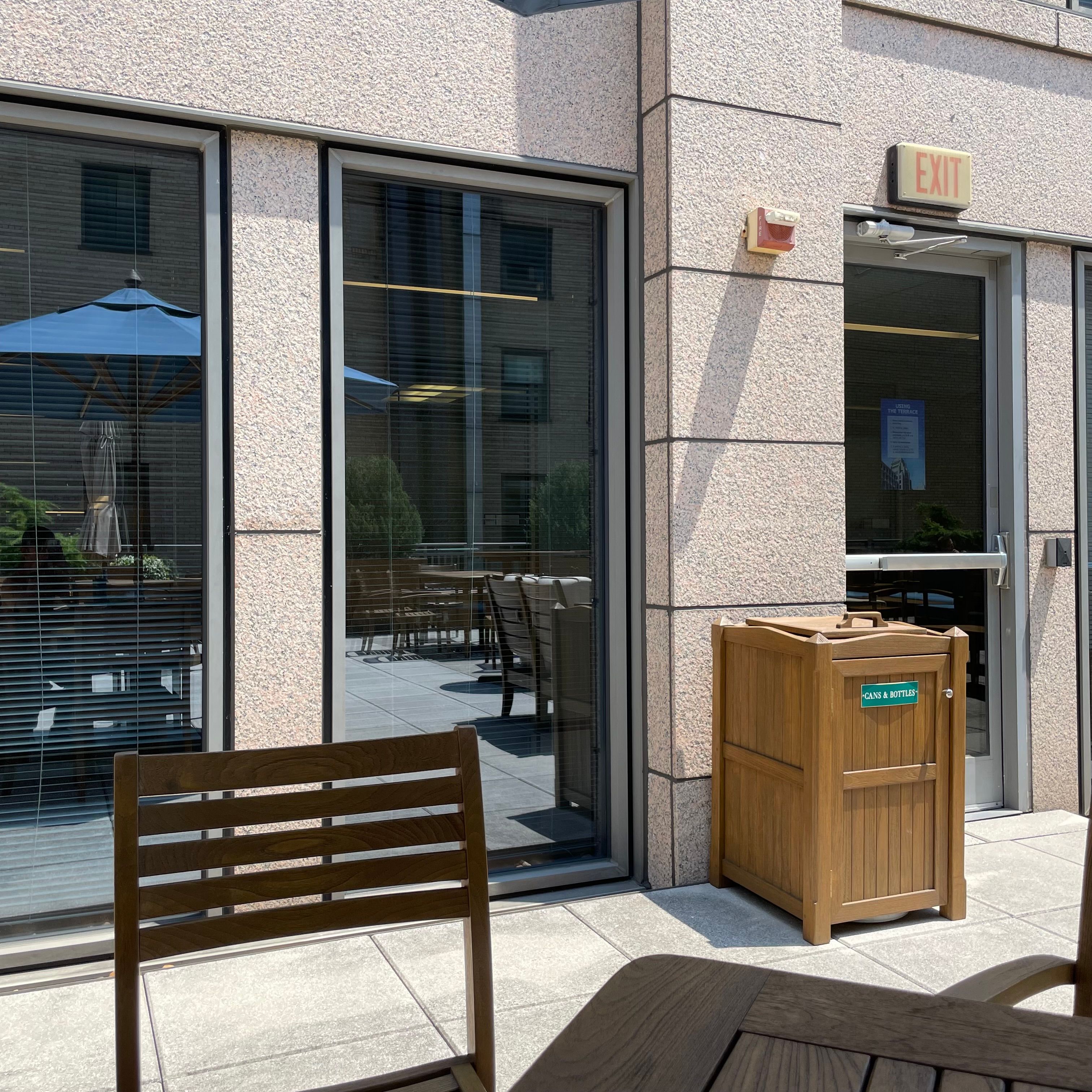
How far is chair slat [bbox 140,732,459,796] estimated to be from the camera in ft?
4.75

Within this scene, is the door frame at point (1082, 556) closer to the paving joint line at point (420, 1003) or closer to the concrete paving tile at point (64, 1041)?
the paving joint line at point (420, 1003)

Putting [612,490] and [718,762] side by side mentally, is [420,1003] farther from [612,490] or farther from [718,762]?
[612,490]

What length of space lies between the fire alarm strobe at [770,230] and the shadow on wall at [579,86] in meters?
0.53

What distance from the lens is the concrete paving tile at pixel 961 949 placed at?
10.1 feet

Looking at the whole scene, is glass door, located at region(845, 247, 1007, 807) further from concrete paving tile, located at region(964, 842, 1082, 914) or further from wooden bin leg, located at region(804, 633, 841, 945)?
wooden bin leg, located at region(804, 633, 841, 945)

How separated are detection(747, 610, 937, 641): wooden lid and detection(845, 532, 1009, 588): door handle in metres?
0.83

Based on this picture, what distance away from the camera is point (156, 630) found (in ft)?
11.1

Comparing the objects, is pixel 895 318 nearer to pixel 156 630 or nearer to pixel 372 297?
pixel 372 297

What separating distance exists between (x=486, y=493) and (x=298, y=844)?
245 cm

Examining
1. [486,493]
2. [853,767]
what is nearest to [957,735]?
[853,767]

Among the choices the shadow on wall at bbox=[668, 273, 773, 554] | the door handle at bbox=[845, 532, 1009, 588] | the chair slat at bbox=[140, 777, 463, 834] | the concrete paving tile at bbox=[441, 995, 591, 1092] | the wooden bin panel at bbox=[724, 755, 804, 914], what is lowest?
the concrete paving tile at bbox=[441, 995, 591, 1092]

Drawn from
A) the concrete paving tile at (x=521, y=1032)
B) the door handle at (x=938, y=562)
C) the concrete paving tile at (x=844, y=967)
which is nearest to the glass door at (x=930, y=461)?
the door handle at (x=938, y=562)

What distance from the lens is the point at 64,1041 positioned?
106 inches

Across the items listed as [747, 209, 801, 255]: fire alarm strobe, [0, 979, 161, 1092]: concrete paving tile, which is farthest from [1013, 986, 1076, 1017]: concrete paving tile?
[747, 209, 801, 255]: fire alarm strobe
